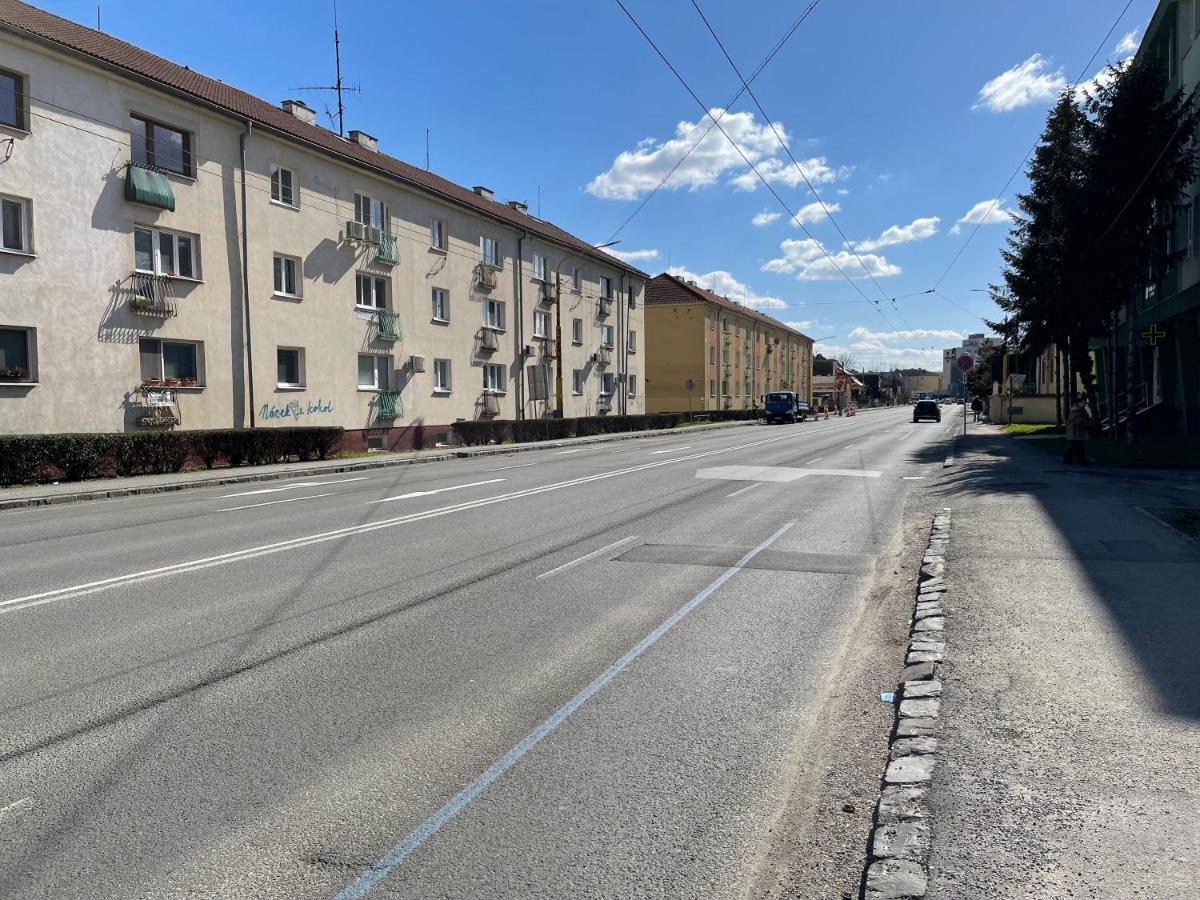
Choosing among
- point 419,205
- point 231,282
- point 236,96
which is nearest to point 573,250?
point 419,205

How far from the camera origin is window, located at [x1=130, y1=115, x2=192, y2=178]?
20969mm

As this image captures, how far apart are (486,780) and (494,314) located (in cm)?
3457

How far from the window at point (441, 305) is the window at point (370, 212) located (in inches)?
142

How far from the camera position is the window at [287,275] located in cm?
2525

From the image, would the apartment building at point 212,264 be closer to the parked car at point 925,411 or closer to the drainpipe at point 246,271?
the drainpipe at point 246,271

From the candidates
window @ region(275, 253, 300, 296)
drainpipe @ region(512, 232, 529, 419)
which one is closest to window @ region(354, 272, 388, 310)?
window @ region(275, 253, 300, 296)

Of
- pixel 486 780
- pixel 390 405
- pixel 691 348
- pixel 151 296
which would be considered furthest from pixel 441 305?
pixel 691 348

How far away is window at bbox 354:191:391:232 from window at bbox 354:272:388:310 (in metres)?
1.77

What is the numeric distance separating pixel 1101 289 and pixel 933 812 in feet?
88.5

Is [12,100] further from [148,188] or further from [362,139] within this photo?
[362,139]

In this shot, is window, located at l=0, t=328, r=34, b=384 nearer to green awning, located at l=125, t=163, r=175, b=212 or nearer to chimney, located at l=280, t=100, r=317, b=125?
green awning, located at l=125, t=163, r=175, b=212

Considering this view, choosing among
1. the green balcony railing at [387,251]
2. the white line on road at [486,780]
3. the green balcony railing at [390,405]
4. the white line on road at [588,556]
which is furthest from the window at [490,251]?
the white line on road at [486,780]

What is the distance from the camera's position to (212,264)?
22.6m

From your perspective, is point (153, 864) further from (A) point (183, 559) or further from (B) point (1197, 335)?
(B) point (1197, 335)
